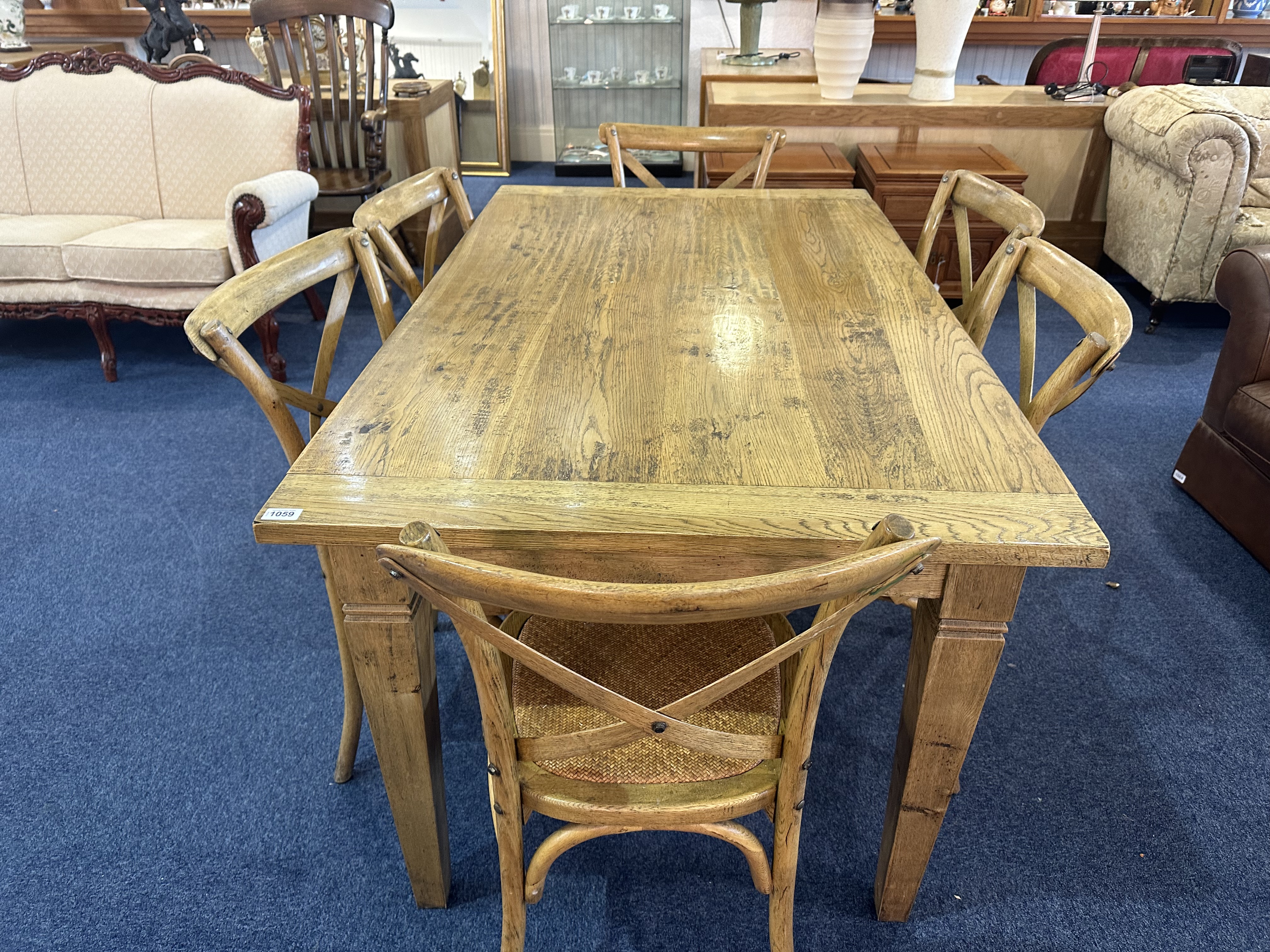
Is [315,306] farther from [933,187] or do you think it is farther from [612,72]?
[612,72]

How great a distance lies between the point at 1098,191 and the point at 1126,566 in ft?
6.89

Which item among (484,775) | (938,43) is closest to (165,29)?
(938,43)

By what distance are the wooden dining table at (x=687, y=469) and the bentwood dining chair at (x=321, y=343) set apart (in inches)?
5.4

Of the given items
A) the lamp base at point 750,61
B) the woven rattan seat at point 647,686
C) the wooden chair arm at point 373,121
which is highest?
the lamp base at point 750,61

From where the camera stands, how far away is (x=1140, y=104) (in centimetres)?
310

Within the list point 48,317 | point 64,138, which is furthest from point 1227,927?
point 64,138

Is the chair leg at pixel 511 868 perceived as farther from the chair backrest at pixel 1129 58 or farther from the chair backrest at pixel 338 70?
the chair backrest at pixel 1129 58

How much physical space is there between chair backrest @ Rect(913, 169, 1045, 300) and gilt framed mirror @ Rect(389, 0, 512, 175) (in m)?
3.49

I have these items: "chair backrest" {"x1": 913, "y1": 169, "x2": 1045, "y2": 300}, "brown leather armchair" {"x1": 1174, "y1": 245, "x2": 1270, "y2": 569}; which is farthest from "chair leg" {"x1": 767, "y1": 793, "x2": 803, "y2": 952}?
"brown leather armchair" {"x1": 1174, "y1": 245, "x2": 1270, "y2": 569}

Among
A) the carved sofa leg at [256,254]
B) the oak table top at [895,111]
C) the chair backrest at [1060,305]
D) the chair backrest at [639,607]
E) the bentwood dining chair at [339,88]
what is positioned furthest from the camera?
the bentwood dining chair at [339,88]

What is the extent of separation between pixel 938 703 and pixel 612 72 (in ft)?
15.1

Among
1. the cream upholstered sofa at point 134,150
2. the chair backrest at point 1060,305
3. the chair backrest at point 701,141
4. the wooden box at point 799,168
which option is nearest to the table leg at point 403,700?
the chair backrest at point 1060,305

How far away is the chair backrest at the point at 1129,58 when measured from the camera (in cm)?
411

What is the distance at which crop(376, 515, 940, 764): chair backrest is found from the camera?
0.69m
